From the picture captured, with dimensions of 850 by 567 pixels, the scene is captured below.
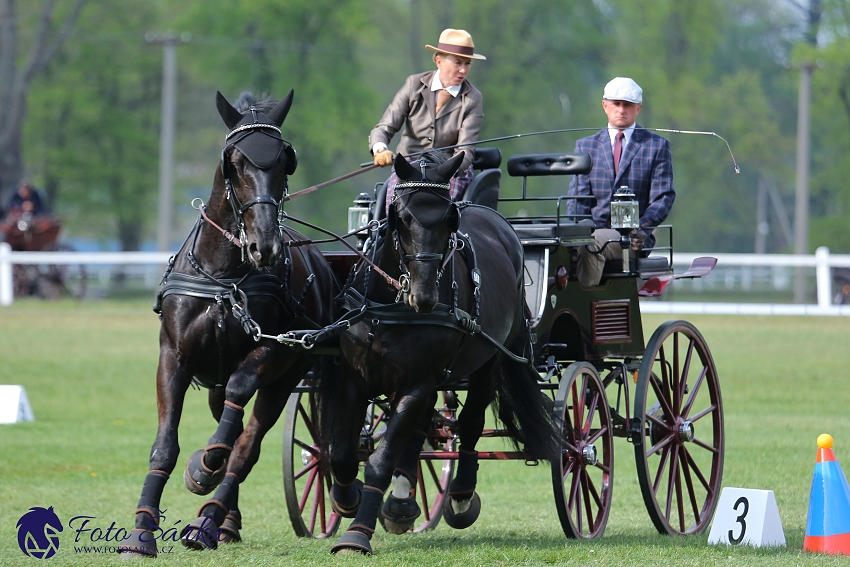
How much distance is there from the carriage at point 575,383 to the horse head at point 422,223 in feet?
2.63

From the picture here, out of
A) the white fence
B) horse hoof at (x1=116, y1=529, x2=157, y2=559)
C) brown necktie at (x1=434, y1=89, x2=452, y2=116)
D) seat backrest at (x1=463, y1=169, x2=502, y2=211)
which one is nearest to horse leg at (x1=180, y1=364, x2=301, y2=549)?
horse hoof at (x1=116, y1=529, x2=157, y2=559)

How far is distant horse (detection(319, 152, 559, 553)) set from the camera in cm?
552

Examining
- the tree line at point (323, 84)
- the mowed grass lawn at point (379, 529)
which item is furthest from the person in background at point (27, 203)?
the tree line at point (323, 84)

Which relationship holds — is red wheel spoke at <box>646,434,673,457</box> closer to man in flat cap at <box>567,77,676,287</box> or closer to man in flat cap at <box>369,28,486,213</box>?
man in flat cap at <box>567,77,676,287</box>

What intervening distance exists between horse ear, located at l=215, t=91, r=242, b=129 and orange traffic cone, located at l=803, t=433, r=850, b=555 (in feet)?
9.86

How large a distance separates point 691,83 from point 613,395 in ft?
94.4

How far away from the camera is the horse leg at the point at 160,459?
218 inches

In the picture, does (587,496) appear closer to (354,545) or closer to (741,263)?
(354,545)

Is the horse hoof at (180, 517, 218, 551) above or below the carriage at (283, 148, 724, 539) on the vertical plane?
below

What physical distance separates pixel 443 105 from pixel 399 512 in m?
→ 2.23

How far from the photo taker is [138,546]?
18.1ft

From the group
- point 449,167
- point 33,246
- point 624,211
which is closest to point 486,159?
point 624,211

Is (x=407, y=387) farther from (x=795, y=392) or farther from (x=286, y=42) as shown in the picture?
(x=286, y=42)

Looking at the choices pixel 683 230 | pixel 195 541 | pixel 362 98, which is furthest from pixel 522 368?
pixel 683 230
